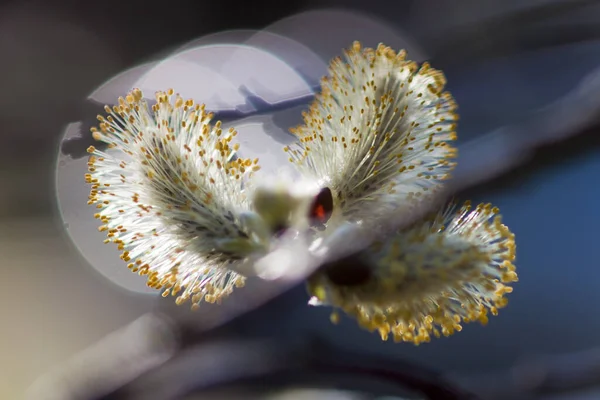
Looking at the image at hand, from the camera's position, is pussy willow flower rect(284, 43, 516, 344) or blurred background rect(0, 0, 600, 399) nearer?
pussy willow flower rect(284, 43, 516, 344)

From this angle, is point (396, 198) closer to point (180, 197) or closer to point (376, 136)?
point (376, 136)

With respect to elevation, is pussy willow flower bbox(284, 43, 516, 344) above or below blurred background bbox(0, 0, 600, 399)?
below

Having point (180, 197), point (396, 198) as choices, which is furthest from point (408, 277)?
point (180, 197)

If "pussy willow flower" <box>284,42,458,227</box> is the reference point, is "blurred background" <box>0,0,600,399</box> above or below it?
above

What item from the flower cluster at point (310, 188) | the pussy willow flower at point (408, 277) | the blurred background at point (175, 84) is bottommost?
the pussy willow flower at point (408, 277)

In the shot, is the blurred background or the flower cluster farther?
the blurred background

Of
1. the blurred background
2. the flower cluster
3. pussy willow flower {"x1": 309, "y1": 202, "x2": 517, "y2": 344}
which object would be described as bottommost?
pussy willow flower {"x1": 309, "y1": 202, "x2": 517, "y2": 344}

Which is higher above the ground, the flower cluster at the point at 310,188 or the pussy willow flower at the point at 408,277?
the flower cluster at the point at 310,188

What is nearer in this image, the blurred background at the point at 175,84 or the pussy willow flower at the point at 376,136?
the pussy willow flower at the point at 376,136
